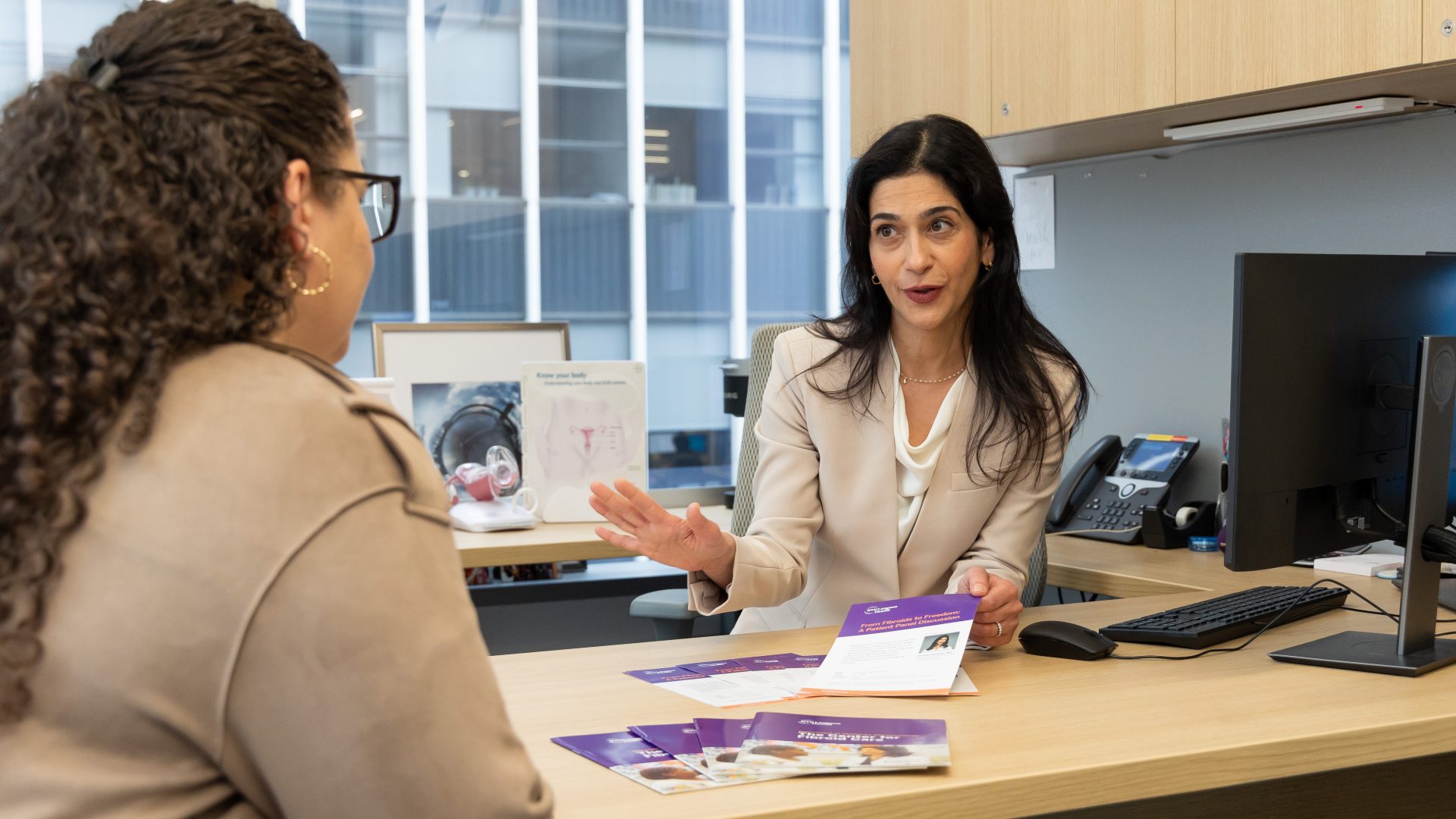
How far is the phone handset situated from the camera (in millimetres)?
2740

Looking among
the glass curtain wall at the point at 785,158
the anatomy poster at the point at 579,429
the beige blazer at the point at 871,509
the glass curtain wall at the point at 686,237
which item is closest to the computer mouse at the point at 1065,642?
the beige blazer at the point at 871,509

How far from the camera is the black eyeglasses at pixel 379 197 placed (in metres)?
0.84

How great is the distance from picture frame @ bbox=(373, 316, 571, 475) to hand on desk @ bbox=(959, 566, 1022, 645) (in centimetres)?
160

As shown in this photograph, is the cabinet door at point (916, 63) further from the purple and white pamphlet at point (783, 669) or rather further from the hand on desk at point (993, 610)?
the purple and white pamphlet at point (783, 669)

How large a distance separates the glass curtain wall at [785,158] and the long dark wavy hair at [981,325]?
100 inches

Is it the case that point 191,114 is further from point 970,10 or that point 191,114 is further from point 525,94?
point 525,94

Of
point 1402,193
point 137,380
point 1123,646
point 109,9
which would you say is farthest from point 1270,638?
point 109,9

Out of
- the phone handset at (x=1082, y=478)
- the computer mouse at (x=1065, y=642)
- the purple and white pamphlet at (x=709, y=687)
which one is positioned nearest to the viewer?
the purple and white pamphlet at (x=709, y=687)

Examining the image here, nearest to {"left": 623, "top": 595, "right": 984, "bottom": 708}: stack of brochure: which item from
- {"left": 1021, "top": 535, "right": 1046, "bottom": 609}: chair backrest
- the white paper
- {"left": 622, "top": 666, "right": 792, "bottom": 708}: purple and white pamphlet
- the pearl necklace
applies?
{"left": 622, "top": 666, "right": 792, "bottom": 708}: purple and white pamphlet

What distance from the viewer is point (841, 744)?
3.84ft

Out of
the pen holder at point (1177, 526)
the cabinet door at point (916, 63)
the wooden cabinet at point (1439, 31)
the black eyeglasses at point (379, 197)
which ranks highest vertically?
the cabinet door at point (916, 63)

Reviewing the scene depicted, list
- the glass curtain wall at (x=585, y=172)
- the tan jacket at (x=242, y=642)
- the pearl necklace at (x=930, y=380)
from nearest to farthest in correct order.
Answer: the tan jacket at (x=242, y=642), the pearl necklace at (x=930, y=380), the glass curtain wall at (x=585, y=172)

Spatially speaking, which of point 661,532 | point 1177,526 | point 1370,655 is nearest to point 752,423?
point 661,532

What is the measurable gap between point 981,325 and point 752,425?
1.72 feet
